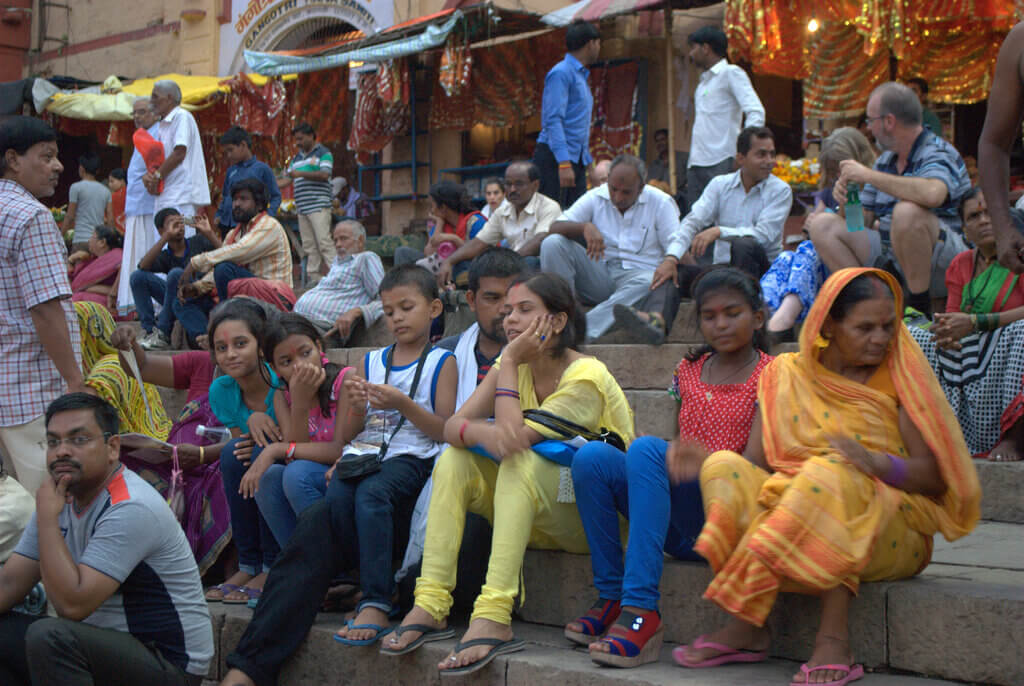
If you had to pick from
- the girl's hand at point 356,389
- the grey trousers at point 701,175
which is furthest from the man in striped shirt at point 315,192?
the girl's hand at point 356,389

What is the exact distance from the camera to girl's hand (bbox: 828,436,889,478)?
294 cm

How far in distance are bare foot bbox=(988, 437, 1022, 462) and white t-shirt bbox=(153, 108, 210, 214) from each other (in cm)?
652

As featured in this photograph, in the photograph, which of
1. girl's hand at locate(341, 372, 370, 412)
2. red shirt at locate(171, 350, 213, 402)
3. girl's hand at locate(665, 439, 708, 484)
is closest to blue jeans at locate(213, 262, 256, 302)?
red shirt at locate(171, 350, 213, 402)

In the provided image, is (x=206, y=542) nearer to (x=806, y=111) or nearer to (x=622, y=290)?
(x=622, y=290)

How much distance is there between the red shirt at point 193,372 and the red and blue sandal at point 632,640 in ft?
10.1

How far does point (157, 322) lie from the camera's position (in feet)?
27.8

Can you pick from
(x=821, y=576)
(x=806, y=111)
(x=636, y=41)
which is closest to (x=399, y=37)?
(x=636, y=41)

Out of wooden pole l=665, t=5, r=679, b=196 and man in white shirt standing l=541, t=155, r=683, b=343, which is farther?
wooden pole l=665, t=5, r=679, b=196

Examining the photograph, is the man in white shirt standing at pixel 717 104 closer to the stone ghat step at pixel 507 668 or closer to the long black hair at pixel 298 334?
the long black hair at pixel 298 334

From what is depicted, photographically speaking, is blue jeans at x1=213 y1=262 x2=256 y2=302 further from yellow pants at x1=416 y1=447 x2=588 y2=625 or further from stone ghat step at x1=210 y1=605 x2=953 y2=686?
yellow pants at x1=416 y1=447 x2=588 y2=625

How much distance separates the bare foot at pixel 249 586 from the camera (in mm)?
4328

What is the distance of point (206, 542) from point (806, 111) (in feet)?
24.1

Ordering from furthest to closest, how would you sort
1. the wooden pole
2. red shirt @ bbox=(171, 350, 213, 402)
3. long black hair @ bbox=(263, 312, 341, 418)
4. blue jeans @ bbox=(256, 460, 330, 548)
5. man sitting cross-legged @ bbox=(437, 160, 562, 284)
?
the wooden pole → man sitting cross-legged @ bbox=(437, 160, 562, 284) → red shirt @ bbox=(171, 350, 213, 402) → long black hair @ bbox=(263, 312, 341, 418) → blue jeans @ bbox=(256, 460, 330, 548)

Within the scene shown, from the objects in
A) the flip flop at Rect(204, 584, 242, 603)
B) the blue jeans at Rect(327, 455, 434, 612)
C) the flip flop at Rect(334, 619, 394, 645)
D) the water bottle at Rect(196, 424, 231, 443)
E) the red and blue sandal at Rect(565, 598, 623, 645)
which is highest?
the water bottle at Rect(196, 424, 231, 443)
